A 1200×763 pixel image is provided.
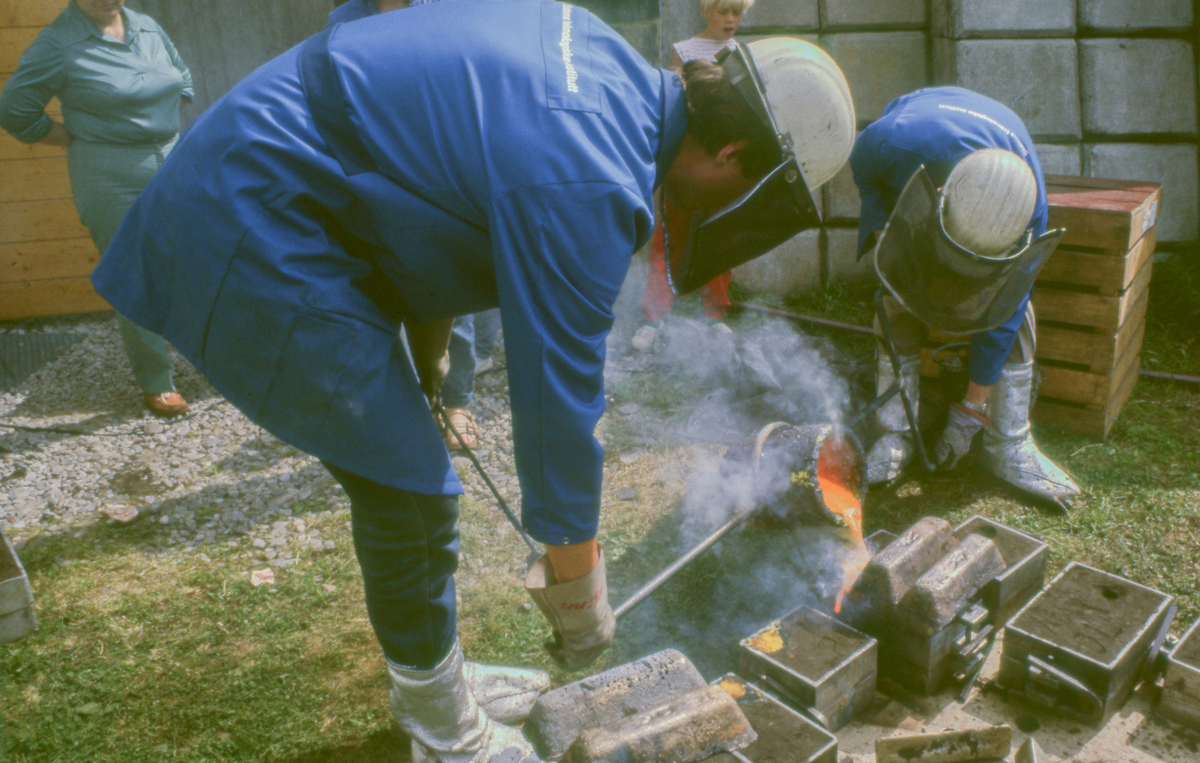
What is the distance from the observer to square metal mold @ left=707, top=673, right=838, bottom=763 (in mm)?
2232

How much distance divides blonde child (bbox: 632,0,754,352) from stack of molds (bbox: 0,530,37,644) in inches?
141

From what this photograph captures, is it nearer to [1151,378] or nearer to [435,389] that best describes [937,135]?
[435,389]

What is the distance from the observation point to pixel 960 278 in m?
3.02

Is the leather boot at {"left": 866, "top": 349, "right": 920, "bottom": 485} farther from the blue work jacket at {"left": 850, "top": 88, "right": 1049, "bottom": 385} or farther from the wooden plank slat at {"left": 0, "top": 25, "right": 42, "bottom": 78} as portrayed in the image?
the wooden plank slat at {"left": 0, "top": 25, "right": 42, "bottom": 78}

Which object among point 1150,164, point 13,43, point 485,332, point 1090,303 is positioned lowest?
point 485,332

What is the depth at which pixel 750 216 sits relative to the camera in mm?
1932

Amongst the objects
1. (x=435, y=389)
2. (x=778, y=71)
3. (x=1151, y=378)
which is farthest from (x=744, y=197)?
(x=1151, y=378)

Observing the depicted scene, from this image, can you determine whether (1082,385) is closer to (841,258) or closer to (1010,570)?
(1010,570)

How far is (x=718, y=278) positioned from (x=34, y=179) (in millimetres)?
4950

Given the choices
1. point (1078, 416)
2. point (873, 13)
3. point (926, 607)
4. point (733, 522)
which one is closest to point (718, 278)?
point (1078, 416)

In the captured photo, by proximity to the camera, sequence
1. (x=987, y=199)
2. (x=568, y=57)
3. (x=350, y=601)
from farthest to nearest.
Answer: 1. (x=350, y=601)
2. (x=987, y=199)
3. (x=568, y=57)

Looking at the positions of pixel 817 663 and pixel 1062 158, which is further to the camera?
pixel 1062 158

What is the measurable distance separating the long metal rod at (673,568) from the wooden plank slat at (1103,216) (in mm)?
2184

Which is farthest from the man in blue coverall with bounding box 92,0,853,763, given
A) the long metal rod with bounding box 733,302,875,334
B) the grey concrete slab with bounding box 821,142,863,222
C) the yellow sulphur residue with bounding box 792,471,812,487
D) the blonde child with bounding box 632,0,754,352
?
the grey concrete slab with bounding box 821,142,863,222
